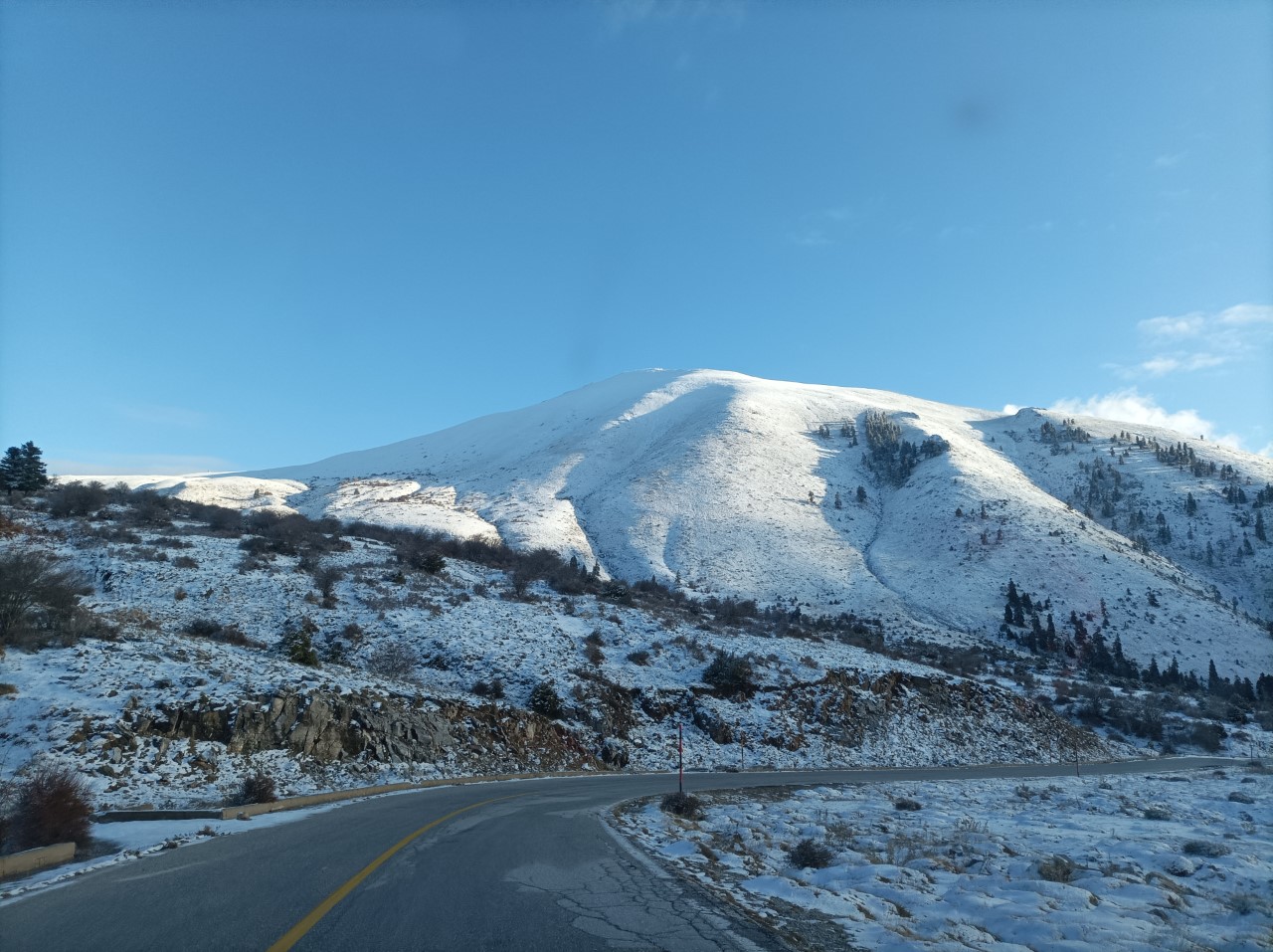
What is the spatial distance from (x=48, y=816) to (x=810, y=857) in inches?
396

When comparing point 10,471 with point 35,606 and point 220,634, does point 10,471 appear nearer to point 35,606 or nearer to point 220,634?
point 220,634

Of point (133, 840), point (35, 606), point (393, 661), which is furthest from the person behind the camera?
point (393, 661)

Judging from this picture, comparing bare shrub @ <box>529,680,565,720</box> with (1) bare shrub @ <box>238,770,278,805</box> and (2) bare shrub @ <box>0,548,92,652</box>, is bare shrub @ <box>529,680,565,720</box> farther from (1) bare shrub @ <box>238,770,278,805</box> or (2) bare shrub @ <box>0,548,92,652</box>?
(2) bare shrub @ <box>0,548,92,652</box>

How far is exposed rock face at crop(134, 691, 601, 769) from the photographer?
17438 mm

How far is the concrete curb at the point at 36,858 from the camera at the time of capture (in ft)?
25.2

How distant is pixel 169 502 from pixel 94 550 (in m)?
21.8

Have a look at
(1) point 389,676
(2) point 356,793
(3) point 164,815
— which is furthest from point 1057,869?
(1) point 389,676

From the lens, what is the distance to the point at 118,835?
33.3 feet

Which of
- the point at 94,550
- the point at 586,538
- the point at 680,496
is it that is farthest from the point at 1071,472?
the point at 94,550

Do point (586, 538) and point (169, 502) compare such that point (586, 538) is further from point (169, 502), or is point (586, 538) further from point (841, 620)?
point (169, 502)

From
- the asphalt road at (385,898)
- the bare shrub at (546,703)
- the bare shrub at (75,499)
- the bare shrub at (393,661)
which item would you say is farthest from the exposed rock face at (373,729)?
the bare shrub at (75,499)

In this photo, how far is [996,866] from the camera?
1001 cm

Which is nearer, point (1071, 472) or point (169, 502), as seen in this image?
point (169, 502)

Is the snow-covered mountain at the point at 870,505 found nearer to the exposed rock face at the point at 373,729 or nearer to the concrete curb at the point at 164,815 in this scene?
the exposed rock face at the point at 373,729
